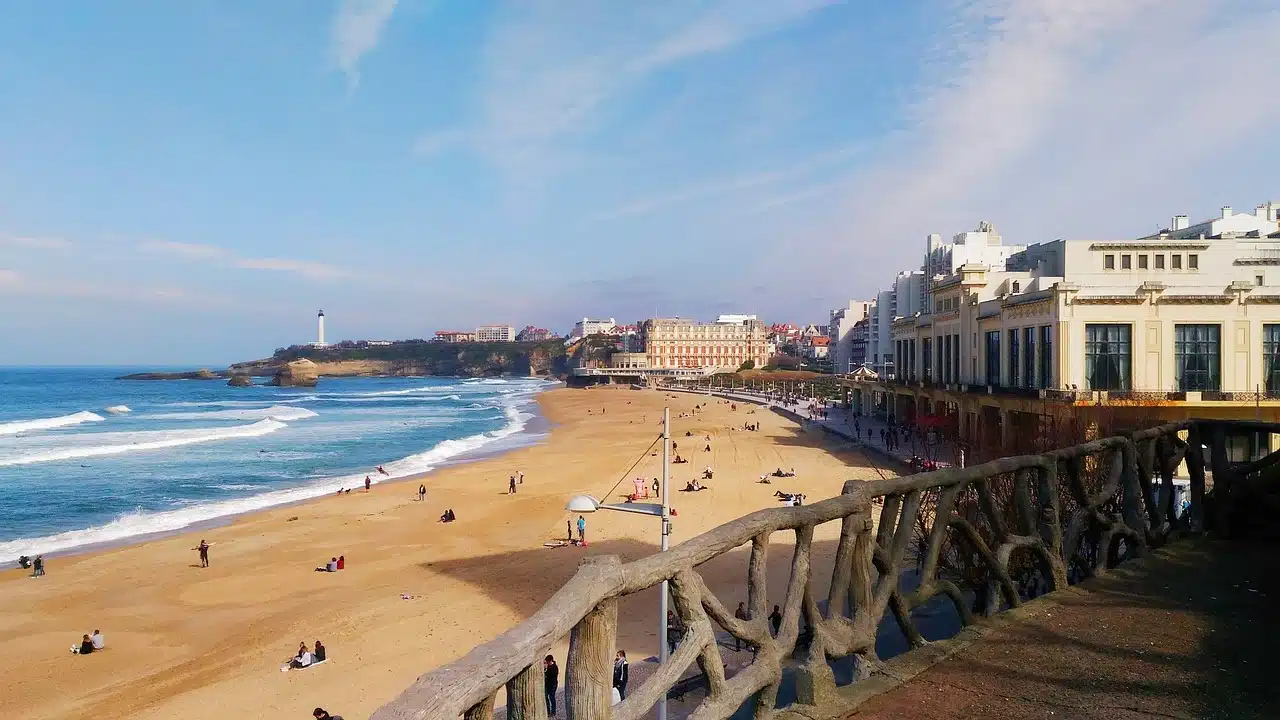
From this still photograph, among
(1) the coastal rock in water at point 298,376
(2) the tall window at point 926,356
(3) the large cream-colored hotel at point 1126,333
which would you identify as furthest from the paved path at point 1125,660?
(1) the coastal rock in water at point 298,376

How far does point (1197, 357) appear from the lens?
2936 centimetres

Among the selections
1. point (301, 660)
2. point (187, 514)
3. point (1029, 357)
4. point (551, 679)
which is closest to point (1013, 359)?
point (1029, 357)

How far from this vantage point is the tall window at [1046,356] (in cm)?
3062

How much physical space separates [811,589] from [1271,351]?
3340 cm

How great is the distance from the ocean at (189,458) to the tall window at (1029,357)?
29978 millimetres

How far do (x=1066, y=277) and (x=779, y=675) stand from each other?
33.6 meters

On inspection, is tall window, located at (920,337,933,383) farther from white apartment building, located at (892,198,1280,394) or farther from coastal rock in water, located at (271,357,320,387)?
coastal rock in water, located at (271,357,320,387)

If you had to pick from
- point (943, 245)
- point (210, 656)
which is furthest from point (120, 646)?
point (943, 245)

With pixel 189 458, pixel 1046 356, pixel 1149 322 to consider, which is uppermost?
pixel 1149 322

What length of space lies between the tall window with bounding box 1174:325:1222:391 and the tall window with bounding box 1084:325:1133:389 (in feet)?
5.52

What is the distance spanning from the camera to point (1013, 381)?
34.6 m

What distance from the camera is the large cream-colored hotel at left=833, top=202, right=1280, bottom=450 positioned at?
1135 inches

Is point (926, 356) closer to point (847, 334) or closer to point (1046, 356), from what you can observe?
point (1046, 356)

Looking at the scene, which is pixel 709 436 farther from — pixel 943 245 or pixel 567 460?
pixel 943 245
